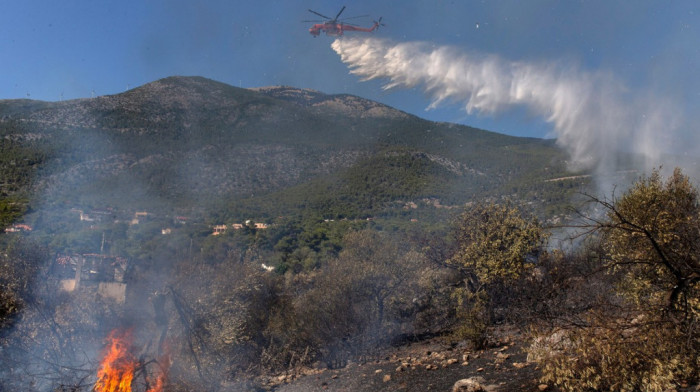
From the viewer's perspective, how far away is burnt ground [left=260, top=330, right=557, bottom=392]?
991cm

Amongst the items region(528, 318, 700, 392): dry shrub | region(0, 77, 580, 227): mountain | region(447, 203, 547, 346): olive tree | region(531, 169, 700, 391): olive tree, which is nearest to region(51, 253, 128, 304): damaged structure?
region(447, 203, 547, 346): olive tree

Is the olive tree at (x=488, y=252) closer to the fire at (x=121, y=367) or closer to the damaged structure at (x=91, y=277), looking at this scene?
the fire at (x=121, y=367)

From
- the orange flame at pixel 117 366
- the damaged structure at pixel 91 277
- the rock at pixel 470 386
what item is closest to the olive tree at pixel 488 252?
the rock at pixel 470 386

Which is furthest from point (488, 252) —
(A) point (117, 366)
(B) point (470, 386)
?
(A) point (117, 366)

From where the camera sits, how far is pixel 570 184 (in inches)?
2003

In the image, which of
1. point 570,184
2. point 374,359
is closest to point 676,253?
point 374,359

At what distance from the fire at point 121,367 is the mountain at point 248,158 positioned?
125ft

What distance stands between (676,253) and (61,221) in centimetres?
4323

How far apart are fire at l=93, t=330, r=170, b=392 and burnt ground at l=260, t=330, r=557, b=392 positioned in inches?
159

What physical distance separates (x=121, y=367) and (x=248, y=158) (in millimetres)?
65483

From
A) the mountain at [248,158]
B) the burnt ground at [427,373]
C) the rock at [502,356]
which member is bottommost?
the burnt ground at [427,373]

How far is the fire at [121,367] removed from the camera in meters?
11.6

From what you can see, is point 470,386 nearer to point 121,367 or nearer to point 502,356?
point 502,356

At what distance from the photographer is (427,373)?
12.3m
